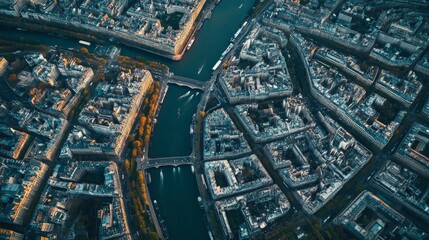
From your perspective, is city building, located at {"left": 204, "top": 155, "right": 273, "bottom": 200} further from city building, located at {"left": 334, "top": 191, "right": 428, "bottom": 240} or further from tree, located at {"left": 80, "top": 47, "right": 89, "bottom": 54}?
tree, located at {"left": 80, "top": 47, "right": 89, "bottom": 54}

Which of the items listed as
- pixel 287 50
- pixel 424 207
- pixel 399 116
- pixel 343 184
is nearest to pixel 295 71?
pixel 287 50

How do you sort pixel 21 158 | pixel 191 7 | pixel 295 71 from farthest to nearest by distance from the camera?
1. pixel 191 7
2. pixel 295 71
3. pixel 21 158

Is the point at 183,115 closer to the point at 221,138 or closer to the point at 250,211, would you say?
the point at 221,138

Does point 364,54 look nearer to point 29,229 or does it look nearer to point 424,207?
point 424,207

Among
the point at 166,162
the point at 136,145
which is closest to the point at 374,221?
the point at 166,162

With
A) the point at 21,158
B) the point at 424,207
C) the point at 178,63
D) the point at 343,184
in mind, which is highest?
the point at 178,63

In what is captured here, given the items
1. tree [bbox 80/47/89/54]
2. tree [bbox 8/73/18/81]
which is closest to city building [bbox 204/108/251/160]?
tree [bbox 80/47/89/54]
